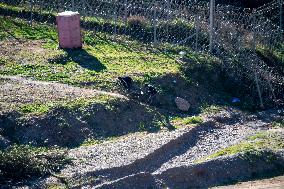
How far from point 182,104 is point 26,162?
6694 mm

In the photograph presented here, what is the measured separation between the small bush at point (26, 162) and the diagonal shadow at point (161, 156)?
1068mm

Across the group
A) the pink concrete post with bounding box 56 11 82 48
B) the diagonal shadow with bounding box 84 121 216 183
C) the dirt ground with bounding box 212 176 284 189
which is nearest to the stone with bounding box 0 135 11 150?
the diagonal shadow with bounding box 84 121 216 183

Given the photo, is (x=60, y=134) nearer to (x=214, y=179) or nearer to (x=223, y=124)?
(x=214, y=179)

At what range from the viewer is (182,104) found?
19578mm

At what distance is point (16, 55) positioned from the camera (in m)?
21.1

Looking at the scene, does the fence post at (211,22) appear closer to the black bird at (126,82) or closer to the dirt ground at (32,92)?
the black bird at (126,82)

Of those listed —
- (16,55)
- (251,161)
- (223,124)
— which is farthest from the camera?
(16,55)

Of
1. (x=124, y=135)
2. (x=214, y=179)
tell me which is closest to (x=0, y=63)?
(x=124, y=135)

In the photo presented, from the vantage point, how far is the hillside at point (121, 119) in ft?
49.4

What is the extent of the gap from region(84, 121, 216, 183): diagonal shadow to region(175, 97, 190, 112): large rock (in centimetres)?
111

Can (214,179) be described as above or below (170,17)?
below

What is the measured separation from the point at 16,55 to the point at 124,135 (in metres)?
6.11

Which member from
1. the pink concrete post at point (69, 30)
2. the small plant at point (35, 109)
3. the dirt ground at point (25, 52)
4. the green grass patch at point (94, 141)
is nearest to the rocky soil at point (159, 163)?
the green grass patch at point (94, 141)

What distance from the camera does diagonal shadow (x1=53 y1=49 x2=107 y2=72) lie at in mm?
20703
